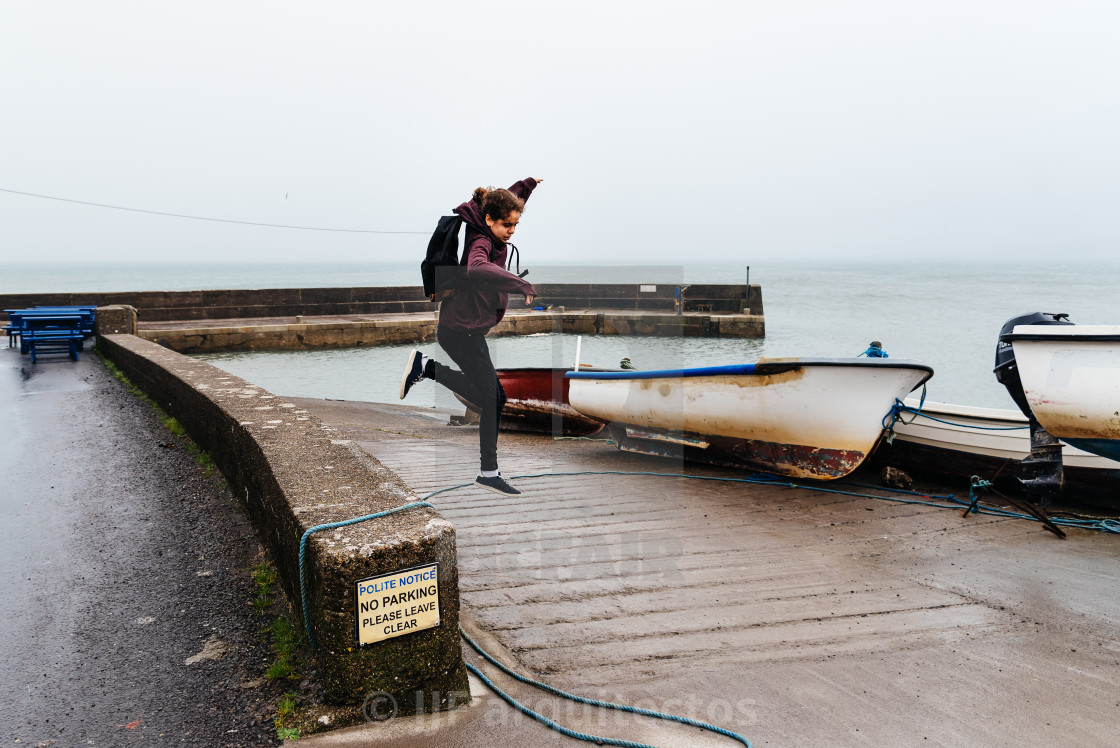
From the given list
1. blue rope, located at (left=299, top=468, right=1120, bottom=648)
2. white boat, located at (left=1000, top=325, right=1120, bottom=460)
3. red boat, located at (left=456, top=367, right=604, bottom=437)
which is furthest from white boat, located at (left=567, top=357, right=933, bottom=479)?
red boat, located at (left=456, top=367, right=604, bottom=437)

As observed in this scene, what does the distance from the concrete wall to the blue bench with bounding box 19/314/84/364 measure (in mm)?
12605

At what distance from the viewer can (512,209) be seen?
383cm

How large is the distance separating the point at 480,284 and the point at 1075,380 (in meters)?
4.21

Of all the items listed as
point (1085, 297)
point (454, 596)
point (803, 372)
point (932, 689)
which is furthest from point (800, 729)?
point (1085, 297)

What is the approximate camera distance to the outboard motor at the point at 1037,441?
551 centimetres

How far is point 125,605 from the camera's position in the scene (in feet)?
10.6

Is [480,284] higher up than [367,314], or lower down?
higher up

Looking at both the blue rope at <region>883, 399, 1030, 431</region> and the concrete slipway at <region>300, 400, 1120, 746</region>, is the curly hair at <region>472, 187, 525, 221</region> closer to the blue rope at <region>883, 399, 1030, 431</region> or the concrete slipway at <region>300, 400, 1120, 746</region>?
the concrete slipway at <region>300, 400, 1120, 746</region>

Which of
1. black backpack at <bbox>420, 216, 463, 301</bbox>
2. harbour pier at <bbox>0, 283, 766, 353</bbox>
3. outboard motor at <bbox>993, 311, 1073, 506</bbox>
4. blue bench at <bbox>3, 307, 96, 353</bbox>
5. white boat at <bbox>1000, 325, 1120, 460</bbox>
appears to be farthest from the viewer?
harbour pier at <bbox>0, 283, 766, 353</bbox>

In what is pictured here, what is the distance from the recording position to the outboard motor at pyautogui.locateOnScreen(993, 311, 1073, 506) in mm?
5508

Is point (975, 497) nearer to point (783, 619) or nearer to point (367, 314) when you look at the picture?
point (783, 619)

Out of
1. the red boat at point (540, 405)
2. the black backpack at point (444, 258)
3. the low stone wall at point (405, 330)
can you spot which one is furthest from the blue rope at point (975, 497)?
the low stone wall at point (405, 330)

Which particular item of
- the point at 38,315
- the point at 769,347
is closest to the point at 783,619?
the point at 38,315

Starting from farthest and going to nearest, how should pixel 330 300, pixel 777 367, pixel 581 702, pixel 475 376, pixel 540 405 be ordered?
1. pixel 330 300
2. pixel 540 405
3. pixel 777 367
4. pixel 475 376
5. pixel 581 702
